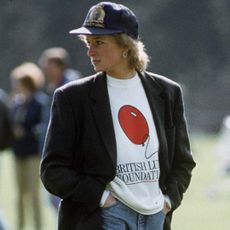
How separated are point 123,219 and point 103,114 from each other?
21.1 inches

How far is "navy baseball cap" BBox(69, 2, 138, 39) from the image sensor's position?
6363 mm

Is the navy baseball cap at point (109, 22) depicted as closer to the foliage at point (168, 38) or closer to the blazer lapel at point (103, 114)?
the blazer lapel at point (103, 114)

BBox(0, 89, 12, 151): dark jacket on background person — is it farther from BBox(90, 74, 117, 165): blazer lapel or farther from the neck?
BBox(90, 74, 117, 165): blazer lapel

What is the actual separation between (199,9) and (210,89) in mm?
2023

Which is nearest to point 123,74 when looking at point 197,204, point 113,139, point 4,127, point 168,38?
point 113,139

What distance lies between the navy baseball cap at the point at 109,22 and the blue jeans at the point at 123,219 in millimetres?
871

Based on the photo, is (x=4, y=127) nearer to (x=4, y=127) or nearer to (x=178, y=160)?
(x=4, y=127)

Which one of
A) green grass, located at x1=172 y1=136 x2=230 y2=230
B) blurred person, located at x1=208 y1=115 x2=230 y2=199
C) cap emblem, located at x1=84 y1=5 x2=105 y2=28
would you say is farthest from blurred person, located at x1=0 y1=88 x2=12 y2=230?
blurred person, located at x1=208 y1=115 x2=230 y2=199

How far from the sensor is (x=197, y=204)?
14992 mm

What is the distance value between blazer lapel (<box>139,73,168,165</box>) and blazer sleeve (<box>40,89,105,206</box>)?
1.30 feet

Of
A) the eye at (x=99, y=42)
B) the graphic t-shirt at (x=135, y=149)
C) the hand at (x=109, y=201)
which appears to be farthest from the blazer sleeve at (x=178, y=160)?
the eye at (x=99, y=42)

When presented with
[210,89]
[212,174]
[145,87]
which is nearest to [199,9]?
[210,89]

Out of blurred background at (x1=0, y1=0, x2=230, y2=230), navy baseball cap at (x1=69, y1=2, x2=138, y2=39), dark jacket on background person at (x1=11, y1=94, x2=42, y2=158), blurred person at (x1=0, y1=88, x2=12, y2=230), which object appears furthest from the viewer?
blurred background at (x1=0, y1=0, x2=230, y2=230)

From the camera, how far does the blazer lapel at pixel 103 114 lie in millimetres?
6262
